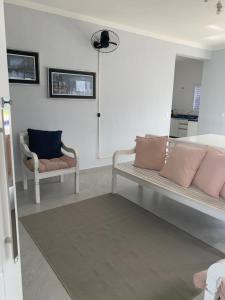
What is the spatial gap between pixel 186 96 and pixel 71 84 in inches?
193

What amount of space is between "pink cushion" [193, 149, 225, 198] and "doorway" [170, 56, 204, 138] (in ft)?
14.8

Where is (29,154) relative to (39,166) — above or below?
above

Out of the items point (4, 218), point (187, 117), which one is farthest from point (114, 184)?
point (187, 117)

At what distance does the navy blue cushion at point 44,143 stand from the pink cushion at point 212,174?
6.39ft

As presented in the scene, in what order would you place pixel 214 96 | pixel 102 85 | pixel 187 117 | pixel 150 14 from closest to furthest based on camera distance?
pixel 150 14 → pixel 102 85 → pixel 214 96 → pixel 187 117

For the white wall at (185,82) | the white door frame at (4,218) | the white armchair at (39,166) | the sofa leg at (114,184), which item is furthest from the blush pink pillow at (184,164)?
the white wall at (185,82)

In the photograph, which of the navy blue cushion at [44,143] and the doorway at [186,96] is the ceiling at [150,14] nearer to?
the navy blue cushion at [44,143]

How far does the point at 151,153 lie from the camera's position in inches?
119

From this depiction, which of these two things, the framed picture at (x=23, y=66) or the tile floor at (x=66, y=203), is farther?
the framed picture at (x=23, y=66)

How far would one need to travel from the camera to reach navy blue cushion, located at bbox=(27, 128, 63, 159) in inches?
126

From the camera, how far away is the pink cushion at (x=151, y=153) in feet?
9.82

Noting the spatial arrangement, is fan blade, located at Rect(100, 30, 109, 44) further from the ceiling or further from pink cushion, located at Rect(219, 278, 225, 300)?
pink cushion, located at Rect(219, 278, 225, 300)

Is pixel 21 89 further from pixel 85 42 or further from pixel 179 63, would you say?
pixel 179 63

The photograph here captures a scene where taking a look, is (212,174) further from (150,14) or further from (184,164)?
(150,14)
